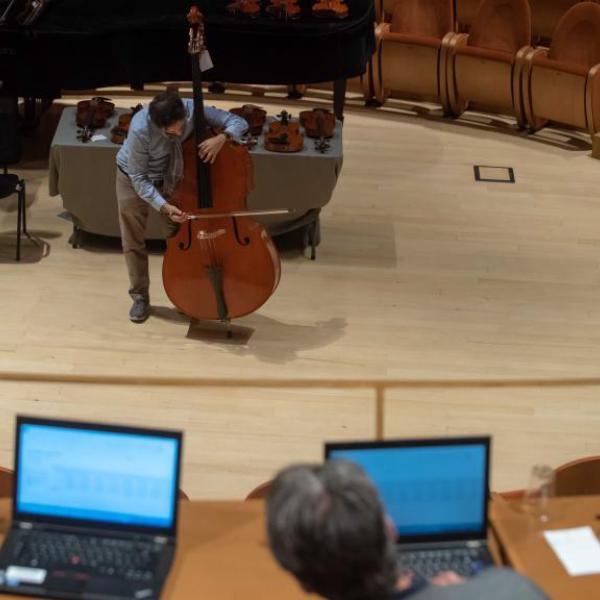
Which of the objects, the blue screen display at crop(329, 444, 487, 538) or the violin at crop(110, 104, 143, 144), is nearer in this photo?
the blue screen display at crop(329, 444, 487, 538)

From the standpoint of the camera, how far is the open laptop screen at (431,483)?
2.96 metres

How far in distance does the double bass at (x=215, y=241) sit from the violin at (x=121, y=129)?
1127 millimetres

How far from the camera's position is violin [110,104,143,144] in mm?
6297

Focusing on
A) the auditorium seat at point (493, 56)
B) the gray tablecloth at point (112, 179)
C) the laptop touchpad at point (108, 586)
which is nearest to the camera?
the laptop touchpad at point (108, 586)

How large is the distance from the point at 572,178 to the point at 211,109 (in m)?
3.18

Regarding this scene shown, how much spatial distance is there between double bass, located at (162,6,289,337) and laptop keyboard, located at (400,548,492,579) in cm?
246

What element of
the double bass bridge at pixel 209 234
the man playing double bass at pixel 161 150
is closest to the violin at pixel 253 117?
the man playing double bass at pixel 161 150

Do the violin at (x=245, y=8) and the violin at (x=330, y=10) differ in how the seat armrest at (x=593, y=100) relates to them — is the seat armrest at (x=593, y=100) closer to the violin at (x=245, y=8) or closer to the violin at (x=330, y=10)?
the violin at (x=330, y=10)

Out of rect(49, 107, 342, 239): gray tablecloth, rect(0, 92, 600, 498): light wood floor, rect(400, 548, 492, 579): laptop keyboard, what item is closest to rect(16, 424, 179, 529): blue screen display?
rect(400, 548, 492, 579): laptop keyboard

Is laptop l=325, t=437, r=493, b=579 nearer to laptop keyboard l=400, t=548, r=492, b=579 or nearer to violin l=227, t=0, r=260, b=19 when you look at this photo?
laptop keyboard l=400, t=548, r=492, b=579

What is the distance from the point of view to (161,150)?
5219 mm

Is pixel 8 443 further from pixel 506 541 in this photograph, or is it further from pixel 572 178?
pixel 572 178

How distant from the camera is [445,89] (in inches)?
341

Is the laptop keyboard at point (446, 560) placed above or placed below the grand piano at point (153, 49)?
below
